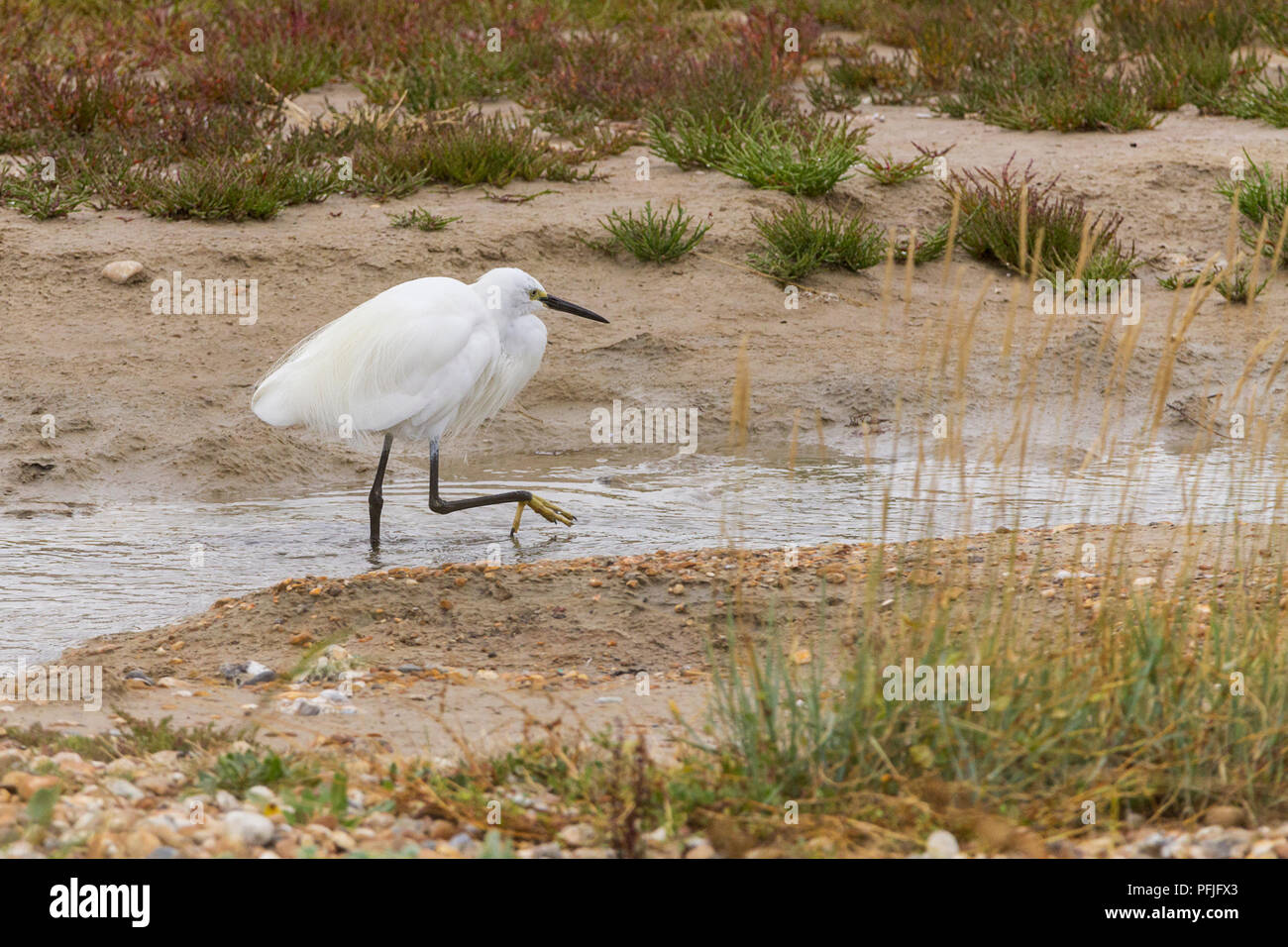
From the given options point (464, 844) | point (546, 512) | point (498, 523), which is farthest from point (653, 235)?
point (464, 844)

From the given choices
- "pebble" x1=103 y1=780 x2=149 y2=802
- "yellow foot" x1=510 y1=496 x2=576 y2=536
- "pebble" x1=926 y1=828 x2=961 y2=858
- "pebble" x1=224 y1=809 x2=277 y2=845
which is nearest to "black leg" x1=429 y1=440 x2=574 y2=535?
"yellow foot" x1=510 y1=496 x2=576 y2=536

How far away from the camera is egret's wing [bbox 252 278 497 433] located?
6426 mm

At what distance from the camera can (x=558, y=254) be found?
9.39m

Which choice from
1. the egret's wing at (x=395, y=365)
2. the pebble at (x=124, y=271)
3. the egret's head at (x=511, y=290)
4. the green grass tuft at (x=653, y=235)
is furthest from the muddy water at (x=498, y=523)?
the pebble at (x=124, y=271)

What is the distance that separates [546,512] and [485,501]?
11.3 inches

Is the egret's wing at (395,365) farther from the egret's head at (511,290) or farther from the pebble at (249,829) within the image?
the pebble at (249,829)

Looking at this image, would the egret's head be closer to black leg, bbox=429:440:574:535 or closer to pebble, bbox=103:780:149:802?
black leg, bbox=429:440:574:535

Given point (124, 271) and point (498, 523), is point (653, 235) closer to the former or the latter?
point (498, 523)

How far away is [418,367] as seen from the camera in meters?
6.44

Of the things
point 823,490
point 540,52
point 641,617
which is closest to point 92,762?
point 641,617

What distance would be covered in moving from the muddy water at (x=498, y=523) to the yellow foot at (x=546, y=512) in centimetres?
8

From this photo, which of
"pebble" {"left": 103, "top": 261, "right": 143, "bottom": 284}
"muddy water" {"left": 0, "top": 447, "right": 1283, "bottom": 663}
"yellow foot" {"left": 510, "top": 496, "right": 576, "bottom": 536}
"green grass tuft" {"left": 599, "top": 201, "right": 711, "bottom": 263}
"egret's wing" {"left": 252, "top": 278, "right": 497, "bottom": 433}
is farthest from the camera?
"green grass tuft" {"left": 599, "top": 201, "right": 711, "bottom": 263}

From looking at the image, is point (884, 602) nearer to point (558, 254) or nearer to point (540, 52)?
point (558, 254)

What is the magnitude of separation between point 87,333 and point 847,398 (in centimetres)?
442
